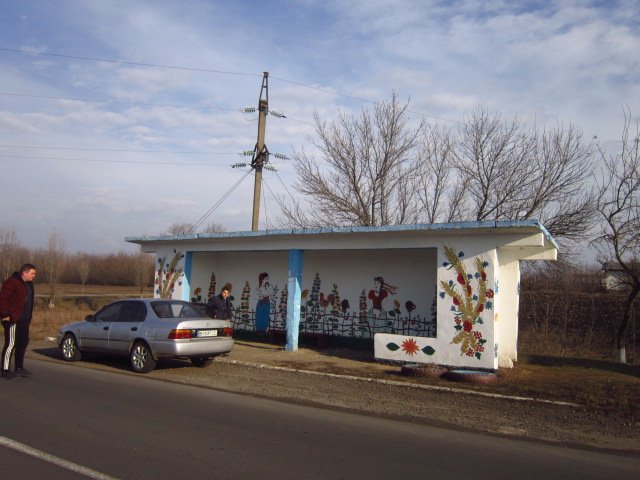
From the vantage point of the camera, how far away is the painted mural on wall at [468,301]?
12.2 meters

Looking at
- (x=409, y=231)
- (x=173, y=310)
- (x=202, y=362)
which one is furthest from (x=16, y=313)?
(x=409, y=231)

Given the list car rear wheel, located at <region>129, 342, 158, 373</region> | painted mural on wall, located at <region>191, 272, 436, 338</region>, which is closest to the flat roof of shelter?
painted mural on wall, located at <region>191, 272, 436, 338</region>

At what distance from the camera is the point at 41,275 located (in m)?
44.4

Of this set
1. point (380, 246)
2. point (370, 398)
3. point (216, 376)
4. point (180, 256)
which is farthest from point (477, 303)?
point (180, 256)

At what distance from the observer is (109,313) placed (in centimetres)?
1254

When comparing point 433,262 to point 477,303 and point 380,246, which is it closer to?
point 380,246

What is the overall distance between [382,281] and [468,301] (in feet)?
14.1

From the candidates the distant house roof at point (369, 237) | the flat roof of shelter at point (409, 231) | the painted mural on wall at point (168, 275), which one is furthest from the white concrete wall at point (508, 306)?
the painted mural on wall at point (168, 275)

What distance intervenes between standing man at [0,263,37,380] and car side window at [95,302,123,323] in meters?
2.29

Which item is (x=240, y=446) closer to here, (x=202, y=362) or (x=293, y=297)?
(x=202, y=362)

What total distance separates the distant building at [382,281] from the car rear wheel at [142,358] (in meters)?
4.66

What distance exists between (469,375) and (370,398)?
259cm

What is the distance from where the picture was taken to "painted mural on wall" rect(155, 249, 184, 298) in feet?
59.7

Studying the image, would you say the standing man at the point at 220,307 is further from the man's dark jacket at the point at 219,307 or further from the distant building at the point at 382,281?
the distant building at the point at 382,281
